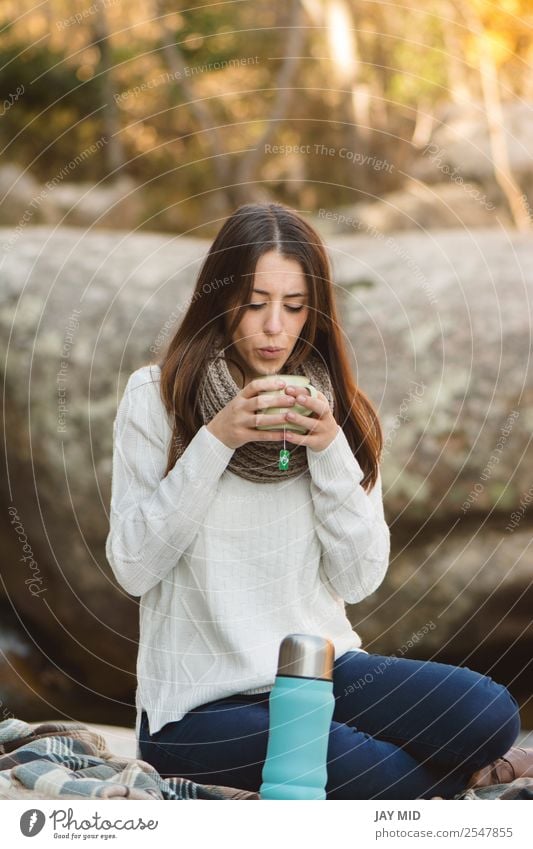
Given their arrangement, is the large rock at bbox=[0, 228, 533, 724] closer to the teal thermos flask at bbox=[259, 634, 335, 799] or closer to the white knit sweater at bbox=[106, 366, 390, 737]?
the white knit sweater at bbox=[106, 366, 390, 737]

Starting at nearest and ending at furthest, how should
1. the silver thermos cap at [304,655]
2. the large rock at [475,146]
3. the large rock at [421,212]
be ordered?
the silver thermos cap at [304,655] → the large rock at [421,212] → the large rock at [475,146]

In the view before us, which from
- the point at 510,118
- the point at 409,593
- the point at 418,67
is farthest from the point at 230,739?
the point at 418,67

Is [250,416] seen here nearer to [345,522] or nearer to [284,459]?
[284,459]

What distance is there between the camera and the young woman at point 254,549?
186 centimetres

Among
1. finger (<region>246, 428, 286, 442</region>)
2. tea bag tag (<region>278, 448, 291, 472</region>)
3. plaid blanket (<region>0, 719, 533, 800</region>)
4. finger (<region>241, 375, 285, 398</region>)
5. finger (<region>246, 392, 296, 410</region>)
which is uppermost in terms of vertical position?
finger (<region>241, 375, 285, 398</region>)

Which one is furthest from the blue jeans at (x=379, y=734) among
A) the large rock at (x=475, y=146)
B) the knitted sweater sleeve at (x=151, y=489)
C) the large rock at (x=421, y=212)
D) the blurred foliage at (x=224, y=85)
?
the blurred foliage at (x=224, y=85)

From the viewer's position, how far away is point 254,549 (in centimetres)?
194

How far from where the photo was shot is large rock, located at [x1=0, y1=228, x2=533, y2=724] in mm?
3359

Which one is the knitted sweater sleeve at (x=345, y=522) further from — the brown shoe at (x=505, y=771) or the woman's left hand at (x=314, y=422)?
the brown shoe at (x=505, y=771)

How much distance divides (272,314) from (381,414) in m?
1.51

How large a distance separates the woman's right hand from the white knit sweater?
0.02 m

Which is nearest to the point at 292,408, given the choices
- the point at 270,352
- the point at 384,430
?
the point at 270,352

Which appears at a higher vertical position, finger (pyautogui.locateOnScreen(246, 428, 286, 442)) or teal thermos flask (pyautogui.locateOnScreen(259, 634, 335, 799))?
finger (pyautogui.locateOnScreen(246, 428, 286, 442))

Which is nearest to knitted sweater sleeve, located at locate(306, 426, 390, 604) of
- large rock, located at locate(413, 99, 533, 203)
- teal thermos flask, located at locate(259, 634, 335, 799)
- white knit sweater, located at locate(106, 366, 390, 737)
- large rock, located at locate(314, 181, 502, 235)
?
white knit sweater, located at locate(106, 366, 390, 737)
